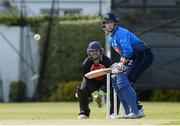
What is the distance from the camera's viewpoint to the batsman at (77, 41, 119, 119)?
42.8ft

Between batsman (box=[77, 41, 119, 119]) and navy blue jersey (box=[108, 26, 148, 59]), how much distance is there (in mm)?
831

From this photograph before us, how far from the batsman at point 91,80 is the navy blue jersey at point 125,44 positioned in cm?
83

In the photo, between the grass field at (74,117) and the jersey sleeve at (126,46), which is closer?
the grass field at (74,117)

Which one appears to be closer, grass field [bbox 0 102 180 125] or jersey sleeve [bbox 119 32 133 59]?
grass field [bbox 0 102 180 125]

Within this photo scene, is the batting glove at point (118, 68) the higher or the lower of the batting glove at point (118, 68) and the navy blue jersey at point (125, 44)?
the lower

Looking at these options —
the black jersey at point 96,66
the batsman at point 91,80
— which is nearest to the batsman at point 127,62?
the batsman at point 91,80

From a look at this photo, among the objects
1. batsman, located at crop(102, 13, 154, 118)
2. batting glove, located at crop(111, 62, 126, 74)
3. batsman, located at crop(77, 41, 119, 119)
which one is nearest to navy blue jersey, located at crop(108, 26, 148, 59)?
batsman, located at crop(102, 13, 154, 118)

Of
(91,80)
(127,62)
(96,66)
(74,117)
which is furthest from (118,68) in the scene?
(74,117)

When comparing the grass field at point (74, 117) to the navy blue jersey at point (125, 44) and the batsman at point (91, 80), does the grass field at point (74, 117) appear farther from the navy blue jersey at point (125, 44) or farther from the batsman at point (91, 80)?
the navy blue jersey at point (125, 44)

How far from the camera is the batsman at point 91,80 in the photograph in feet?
42.8

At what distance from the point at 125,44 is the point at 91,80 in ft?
4.94

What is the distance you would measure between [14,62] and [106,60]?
54.4ft

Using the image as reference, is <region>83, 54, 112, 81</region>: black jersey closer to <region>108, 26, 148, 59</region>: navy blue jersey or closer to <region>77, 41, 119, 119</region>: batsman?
<region>77, 41, 119, 119</region>: batsman

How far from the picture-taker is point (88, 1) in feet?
110
